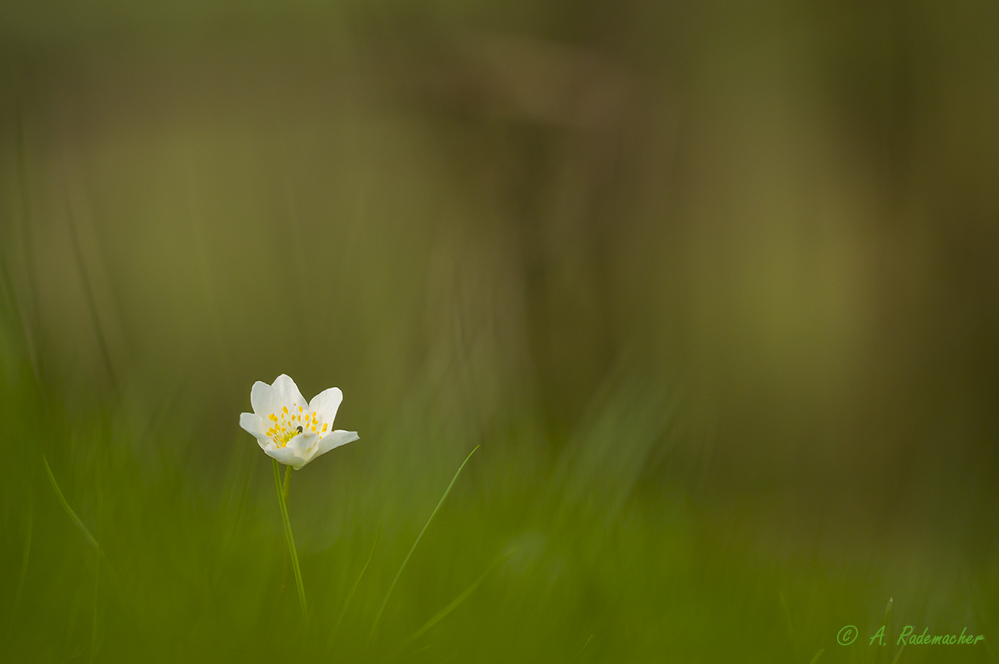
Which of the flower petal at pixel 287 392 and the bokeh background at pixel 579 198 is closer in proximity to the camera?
the flower petal at pixel 287 392

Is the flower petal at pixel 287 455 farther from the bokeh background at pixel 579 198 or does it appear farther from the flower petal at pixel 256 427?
the bokeh background at pixel 579 198

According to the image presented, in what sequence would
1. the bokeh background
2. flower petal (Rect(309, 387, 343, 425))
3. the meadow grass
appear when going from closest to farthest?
1. the meadow grass
2. flower petal (Rect(309, 387, 343, 425))
3. the bokeh background

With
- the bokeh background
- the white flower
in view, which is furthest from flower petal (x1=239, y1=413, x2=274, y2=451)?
the bokeh background

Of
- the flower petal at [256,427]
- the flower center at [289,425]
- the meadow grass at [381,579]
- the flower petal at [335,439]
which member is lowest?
the meadow grass at [381,579]

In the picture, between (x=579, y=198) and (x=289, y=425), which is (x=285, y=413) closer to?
(x=289, y=425)

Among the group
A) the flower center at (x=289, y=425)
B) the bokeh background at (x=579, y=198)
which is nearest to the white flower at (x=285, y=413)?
the flower center at (x=289, y=425)

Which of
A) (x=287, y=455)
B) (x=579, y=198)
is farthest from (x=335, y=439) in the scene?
(x=579, y=198)

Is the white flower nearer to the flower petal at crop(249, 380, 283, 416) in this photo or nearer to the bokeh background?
the flower petal at crop(249, 380, 283, 416)

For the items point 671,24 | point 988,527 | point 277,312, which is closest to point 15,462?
point 988,527
